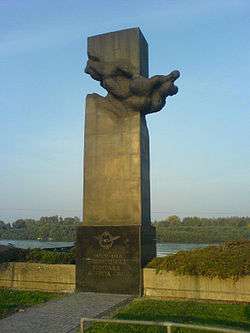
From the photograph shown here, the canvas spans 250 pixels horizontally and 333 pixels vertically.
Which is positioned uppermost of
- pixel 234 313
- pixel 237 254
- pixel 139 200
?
pixel 139 200

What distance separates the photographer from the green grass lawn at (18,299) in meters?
10.0

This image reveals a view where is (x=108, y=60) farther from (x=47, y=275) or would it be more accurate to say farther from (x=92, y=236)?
(x=47, y=275)

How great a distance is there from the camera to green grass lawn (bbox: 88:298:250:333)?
8.10 metres

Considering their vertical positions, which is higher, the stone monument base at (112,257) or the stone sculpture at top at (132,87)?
the stone sculpture at top at (132,87)

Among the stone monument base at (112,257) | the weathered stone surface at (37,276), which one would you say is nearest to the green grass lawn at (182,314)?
the stone monument base at (112,257)

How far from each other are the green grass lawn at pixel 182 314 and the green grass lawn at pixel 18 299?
225 centimetres

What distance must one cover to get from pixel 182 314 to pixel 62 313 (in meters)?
2.38

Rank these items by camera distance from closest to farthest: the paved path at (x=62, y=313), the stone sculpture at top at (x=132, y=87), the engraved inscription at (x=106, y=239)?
the paved path at (x=62, y=313)
the engraved inscription at (x=106, y=239)
the stone sculpture at top at (x=132, y=87)

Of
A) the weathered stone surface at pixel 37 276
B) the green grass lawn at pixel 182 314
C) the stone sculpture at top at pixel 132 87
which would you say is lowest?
the green grass lawn at pixel 182 314

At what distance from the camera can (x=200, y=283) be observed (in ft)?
36.5

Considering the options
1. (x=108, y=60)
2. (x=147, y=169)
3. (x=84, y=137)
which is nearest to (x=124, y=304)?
(x=147, y=169)

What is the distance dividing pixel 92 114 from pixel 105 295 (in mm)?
5090

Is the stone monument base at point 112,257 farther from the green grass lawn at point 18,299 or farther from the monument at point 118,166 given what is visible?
the green grass lawn at point 18,299

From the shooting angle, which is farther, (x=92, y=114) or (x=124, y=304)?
(x=92, y=114)
